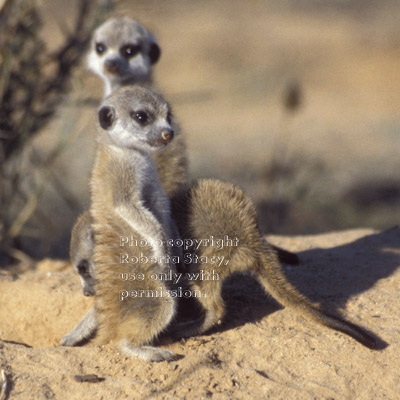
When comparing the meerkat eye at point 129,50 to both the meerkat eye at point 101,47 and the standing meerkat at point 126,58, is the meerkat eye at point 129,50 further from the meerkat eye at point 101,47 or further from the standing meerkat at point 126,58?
the meerkat eye at point 101,47

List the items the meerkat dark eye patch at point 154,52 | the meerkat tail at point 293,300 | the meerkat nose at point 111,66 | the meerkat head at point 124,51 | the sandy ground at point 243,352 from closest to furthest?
1. the sandy ground at point 243,352
2. the meerkat tail at point 293,300
3. the meerkat nose at point 111,66
4. the meerkat head at point 124,51
5. the meerkat dark eye patch at point 154,52

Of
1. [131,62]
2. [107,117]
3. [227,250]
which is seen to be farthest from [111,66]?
[227,250]

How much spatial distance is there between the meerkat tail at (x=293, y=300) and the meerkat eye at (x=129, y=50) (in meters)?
2.50

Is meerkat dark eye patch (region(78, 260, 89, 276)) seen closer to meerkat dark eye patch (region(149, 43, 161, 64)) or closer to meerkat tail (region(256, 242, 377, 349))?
meerkat tail (region(256, 242, 377, 349))

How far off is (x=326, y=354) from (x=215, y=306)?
0.65 meters

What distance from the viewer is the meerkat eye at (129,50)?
17.0 ft

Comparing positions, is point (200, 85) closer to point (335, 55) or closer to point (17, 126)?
point (335, 55)

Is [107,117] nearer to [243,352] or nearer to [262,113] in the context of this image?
[243,352]

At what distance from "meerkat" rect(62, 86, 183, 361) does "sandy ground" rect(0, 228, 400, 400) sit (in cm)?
18

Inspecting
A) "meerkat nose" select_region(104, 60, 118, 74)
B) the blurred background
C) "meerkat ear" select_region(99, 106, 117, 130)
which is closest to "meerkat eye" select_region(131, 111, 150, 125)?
"meerkat ear" select_region(99, 106, 117, 130)

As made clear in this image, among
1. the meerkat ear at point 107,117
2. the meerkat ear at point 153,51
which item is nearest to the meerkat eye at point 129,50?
the meerkat ear at point 153,51

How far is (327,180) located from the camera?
1080cm

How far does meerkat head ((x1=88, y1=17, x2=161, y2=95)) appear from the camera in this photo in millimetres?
5062

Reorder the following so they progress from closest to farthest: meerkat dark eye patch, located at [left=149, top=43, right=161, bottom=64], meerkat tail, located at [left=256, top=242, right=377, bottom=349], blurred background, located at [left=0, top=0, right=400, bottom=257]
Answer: meerkat tail, located at [left=256, top=242, right=377, bottom=349] → meerkat dark eye patch, located at [left=149, top=43, right=161, bottom=64] → blurred background, located at [left=0, top=0, right=400, bottom=257]
